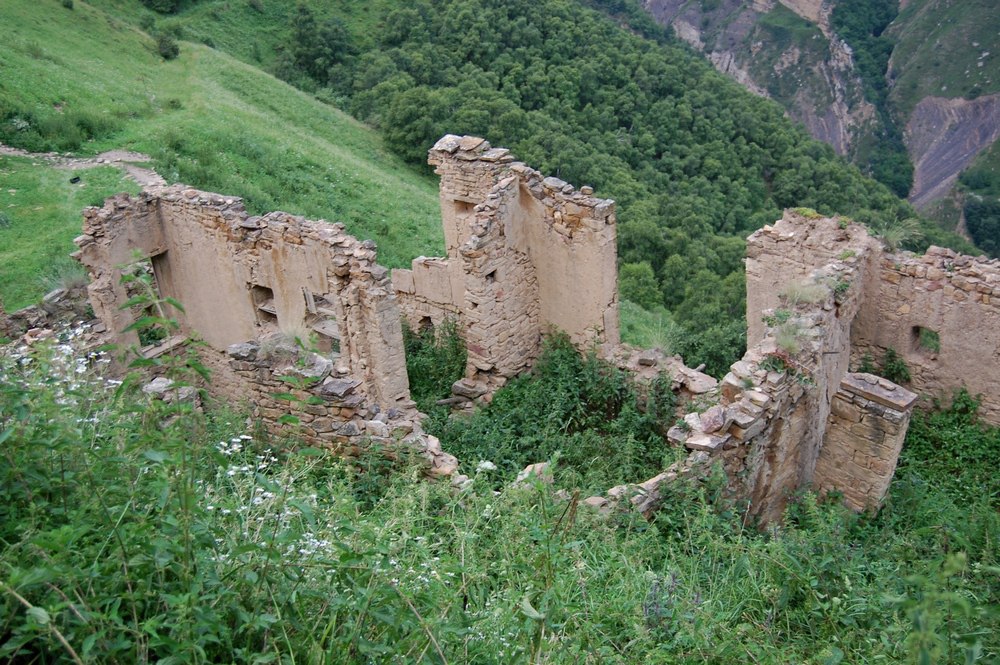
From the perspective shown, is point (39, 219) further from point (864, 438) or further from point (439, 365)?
point (864, 438)

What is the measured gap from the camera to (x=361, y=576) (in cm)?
333

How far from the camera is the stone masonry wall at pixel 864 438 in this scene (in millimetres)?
7062

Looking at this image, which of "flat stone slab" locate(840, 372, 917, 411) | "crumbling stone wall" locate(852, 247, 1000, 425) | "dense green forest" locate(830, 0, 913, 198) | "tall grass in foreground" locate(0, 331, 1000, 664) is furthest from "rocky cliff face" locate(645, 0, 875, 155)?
"tall grass in foreground" locate(0, 331, 1000, 664)

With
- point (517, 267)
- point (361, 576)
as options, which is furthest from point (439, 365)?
point (361, 576)

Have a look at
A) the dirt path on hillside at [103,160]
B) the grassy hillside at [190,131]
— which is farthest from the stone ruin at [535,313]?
the dirt path on hillside at [103,160]

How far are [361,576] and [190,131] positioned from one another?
18.6m

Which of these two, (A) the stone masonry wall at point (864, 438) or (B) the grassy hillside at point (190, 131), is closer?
(A) the stone masonry wall at point (864, 438)

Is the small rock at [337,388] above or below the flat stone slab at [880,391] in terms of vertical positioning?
above

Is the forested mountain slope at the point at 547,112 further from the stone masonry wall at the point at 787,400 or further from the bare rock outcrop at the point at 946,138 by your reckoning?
the bare rock outcrop at the point at 946,138

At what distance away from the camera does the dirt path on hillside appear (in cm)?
1678

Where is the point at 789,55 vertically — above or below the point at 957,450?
below

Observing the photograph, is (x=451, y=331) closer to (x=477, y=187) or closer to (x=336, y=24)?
(x=477, y=187)

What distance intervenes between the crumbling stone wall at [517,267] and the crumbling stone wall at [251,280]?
3.72ft

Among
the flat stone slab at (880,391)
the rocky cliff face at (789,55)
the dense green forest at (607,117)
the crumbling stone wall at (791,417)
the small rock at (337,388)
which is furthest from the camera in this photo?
the rocky cliff face at (789,55)
